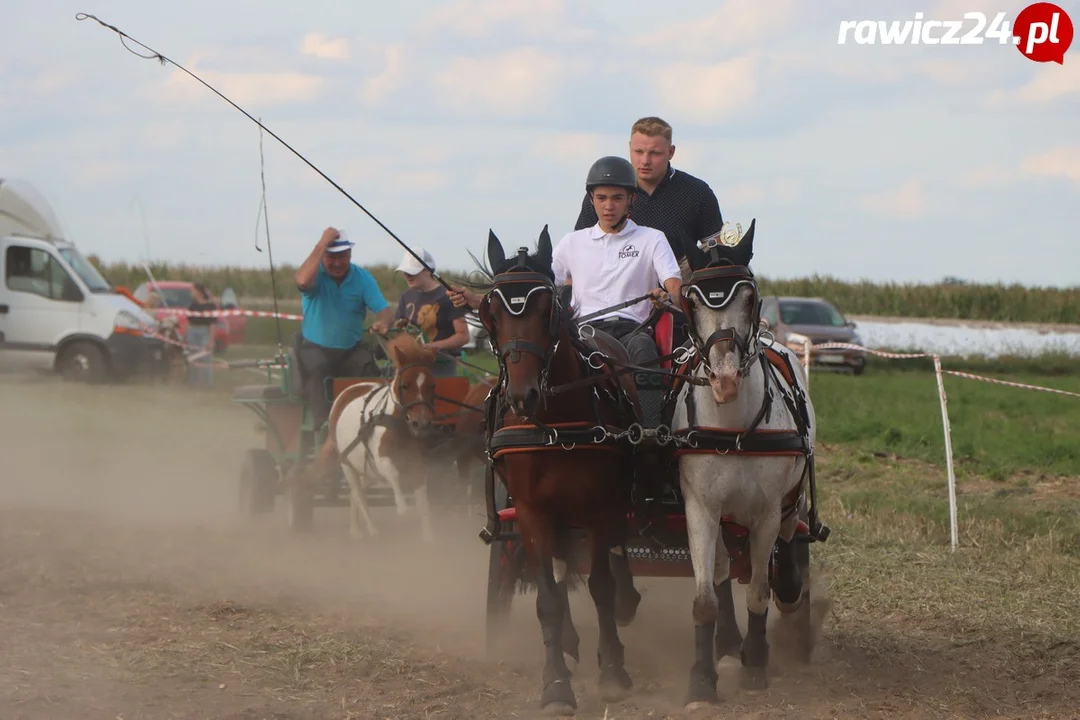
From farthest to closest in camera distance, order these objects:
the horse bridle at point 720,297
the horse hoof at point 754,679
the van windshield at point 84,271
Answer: the van windshield at point 84,271, the horse hoof at point 754,679, the horse bridle at point 720,297

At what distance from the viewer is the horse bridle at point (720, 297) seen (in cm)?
540

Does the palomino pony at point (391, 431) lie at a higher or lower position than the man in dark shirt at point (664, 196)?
lower

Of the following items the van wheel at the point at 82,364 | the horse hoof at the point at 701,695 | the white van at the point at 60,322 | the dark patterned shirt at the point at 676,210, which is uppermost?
the dark patterned shirt at the point at 676,210

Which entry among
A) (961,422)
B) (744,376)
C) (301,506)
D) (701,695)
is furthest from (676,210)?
(961,422)

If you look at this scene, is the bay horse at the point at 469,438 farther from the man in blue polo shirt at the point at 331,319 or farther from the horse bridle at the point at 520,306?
the horse bridle at the point at 520,306

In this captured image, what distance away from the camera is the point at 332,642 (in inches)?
272

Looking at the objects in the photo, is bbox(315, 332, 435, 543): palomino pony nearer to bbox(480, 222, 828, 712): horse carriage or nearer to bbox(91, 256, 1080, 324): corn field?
bbox(480, 222, 828, 712): horse carriage

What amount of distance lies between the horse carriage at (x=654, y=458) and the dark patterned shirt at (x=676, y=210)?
94 centimetres

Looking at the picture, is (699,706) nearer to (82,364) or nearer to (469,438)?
(469,438)

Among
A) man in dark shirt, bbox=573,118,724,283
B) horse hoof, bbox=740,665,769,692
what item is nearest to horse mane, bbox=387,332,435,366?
man in dark shirt, bbox=573,118,724,283

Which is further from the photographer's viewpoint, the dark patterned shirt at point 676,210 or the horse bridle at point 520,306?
the dark patterned shirt at point 676,210

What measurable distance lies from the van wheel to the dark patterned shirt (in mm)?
16663

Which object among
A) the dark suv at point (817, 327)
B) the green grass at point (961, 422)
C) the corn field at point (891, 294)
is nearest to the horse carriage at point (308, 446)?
the green grass at point (961, 422)

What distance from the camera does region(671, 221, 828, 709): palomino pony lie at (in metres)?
5.45
